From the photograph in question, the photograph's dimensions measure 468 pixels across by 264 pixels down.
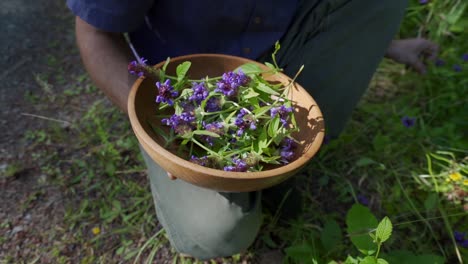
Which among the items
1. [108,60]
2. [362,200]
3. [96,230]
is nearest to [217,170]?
[108,60]

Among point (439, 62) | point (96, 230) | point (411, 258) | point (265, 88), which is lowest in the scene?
point (96, 230)

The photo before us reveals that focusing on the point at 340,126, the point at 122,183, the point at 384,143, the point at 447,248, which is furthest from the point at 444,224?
the point at 122,183

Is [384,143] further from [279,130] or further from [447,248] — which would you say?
[279,130]

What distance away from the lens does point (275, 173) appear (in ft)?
2.41

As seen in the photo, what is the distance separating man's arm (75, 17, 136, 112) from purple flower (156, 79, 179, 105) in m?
0.27

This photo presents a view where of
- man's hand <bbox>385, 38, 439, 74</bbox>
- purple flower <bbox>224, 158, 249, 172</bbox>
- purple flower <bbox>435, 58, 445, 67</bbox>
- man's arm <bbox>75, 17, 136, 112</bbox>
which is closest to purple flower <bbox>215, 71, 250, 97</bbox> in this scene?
purple flower <bbox>224, 158, 249, 172</bbox>

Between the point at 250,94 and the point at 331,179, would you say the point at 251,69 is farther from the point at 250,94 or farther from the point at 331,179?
the point at 331,179

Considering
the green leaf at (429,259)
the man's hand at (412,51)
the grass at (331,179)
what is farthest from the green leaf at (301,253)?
the man's hand at (412,51)

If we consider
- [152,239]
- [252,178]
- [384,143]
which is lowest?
[152,239]

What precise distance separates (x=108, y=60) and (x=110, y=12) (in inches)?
4.8

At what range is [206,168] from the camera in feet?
2.35

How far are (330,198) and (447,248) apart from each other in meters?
0.39

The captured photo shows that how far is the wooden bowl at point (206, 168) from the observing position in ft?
2.36

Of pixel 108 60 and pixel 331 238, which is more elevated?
pixel 108 60
